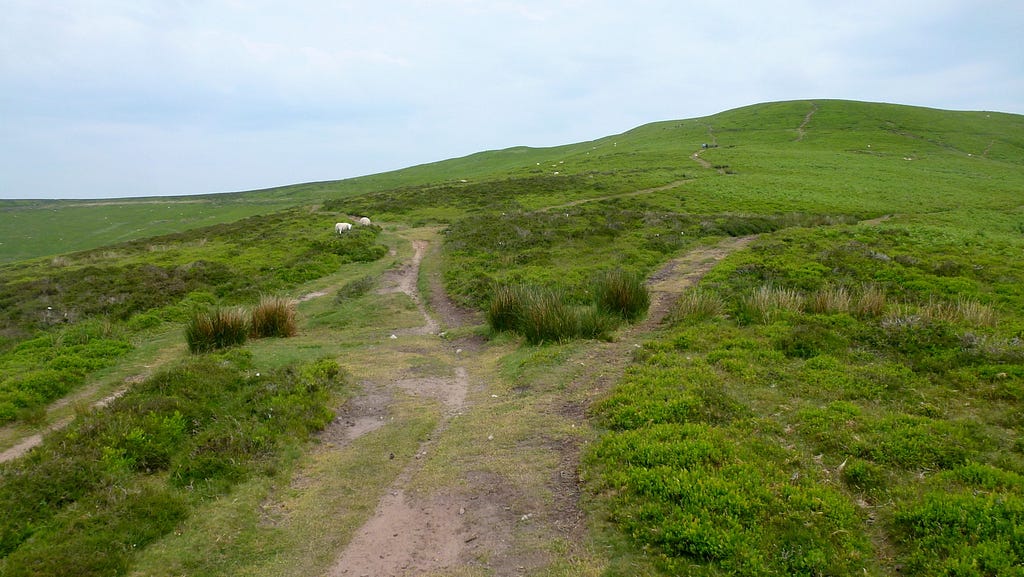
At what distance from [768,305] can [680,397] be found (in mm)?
6426

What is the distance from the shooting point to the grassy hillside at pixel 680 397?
515 centimetres

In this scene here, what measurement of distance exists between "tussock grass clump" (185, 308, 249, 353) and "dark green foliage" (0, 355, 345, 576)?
320 centimetres

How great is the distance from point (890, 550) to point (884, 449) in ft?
6.34

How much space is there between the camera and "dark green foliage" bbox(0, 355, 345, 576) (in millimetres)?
5520

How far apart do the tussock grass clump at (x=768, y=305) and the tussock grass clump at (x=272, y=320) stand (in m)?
12.5

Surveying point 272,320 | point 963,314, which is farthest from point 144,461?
point 963,314

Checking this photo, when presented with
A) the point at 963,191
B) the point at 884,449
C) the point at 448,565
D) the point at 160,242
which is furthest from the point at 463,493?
the point at 963,191

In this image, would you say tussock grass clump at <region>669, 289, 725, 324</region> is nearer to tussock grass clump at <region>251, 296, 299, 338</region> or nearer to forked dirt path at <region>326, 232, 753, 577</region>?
forked dirt path at <region>326, 232, 753, 577</region>

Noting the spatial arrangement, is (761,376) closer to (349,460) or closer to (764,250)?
(349,460)

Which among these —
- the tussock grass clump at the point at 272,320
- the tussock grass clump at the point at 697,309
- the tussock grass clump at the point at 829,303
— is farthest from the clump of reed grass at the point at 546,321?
the tussock grass clump at the point at 272,320

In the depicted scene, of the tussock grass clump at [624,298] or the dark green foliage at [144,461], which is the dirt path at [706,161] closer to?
the tussock grass clump at [624,298]

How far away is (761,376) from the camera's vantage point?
9289 millimetres

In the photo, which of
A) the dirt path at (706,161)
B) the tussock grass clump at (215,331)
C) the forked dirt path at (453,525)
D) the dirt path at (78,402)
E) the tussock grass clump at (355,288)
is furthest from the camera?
the dirt path at (706,161)

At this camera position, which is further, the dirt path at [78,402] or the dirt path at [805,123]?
the dirt path at [805,123]
